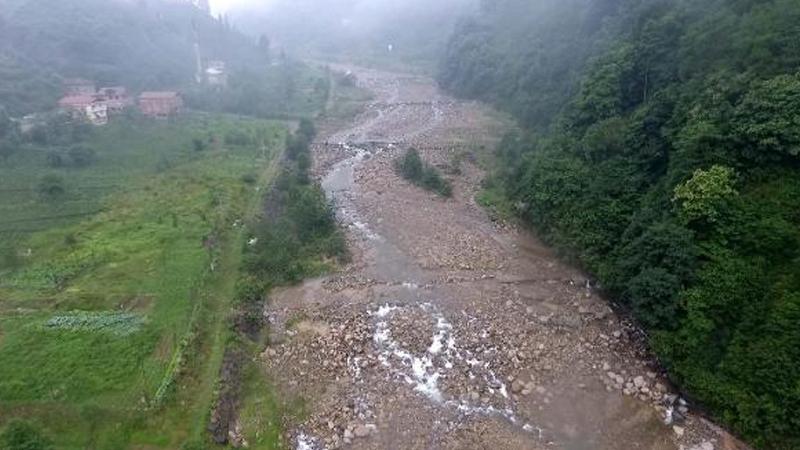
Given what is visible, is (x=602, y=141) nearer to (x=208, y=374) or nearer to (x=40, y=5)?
(x=208, y=374)

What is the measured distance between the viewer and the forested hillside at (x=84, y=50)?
71.4m

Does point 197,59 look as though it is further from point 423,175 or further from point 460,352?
point 460,352

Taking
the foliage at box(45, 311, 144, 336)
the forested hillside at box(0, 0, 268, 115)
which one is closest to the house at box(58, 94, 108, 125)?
the forested hillside at box(0, 0, 268, 115)

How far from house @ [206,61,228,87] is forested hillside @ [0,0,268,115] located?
108 inches

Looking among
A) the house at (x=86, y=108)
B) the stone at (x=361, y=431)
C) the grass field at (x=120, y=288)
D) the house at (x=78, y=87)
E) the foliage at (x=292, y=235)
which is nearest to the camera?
the grass field at (x=120, y=288)

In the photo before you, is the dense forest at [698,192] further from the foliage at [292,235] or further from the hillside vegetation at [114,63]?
the hillside vegetation at [114,63]

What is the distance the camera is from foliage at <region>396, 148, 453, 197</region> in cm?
4878

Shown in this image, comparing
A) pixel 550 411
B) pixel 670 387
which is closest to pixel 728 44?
pixel 670 387

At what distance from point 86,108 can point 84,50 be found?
27.9 m

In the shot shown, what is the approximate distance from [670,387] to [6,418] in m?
27.6

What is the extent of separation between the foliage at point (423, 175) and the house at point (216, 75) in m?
49.3

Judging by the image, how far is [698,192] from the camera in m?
27.8

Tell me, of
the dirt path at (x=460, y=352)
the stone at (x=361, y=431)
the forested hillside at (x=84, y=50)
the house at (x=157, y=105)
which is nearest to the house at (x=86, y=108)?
the forested hillside at (x=84, y=50)

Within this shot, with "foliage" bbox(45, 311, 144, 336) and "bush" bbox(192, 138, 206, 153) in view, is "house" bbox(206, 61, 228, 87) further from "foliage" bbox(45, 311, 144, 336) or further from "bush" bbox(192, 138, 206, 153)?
"foliage" bbox(45, 311, 144, 336)
